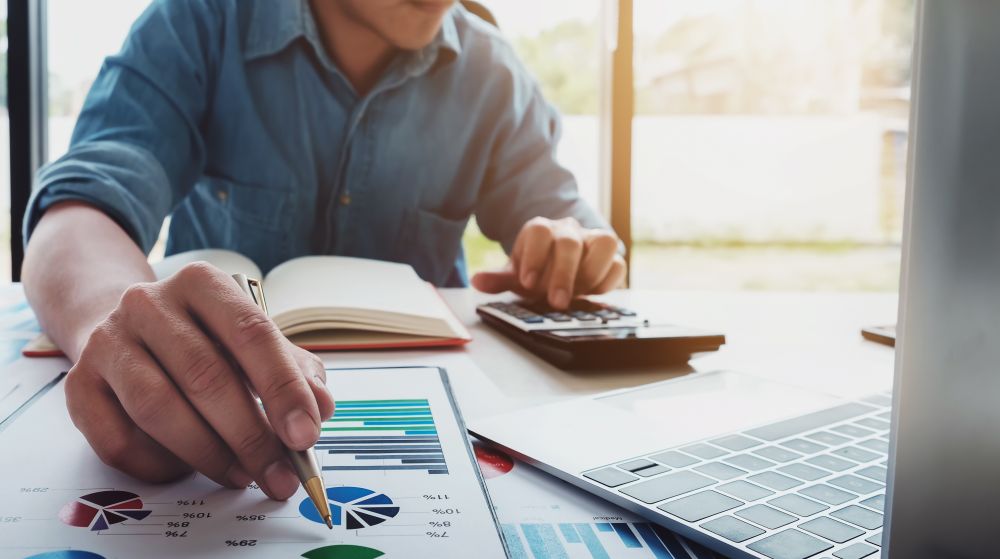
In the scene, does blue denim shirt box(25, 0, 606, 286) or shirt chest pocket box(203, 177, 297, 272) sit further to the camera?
shirt chest pocket box(203, 177, 297, 272)

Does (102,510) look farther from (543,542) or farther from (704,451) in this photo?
(704,451)

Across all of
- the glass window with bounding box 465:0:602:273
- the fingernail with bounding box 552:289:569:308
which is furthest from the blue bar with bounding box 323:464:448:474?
the glass window with bounding box 465:0:602:273

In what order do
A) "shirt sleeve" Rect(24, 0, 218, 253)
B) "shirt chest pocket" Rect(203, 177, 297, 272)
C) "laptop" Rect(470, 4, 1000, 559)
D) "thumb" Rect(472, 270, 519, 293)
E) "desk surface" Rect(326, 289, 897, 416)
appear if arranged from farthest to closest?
"shirt chest pocket" Rect(203, 177, 297, 272) → "thumb" Rect(472, 270, 519, 293) → "shirt sleeve" Rect(24, 0, 218, 253) → "desk surface" Rect(326, 289, 897, 416) → "laptop" Rect(470, 4, 1000, 559)

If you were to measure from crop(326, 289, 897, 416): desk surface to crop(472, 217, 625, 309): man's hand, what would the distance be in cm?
7

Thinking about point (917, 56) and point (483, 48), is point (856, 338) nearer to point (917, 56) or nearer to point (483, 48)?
point (917, 56)

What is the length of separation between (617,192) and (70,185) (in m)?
1.61

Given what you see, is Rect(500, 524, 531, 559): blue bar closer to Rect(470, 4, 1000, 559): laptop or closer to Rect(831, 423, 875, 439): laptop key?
Rect(470, 4, 1000, 559): laptop

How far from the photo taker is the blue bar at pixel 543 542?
1.04ft

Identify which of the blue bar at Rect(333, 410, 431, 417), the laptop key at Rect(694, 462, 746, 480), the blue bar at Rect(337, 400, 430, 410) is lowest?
the blue bar at Rect(337, 400, 430, 410)

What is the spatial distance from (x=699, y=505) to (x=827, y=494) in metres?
0.07

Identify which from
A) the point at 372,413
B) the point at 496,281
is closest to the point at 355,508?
the point at 372,413

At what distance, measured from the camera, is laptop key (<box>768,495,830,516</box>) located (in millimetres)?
341

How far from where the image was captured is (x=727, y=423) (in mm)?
485

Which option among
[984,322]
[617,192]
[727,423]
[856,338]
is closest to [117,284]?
[727,423]
